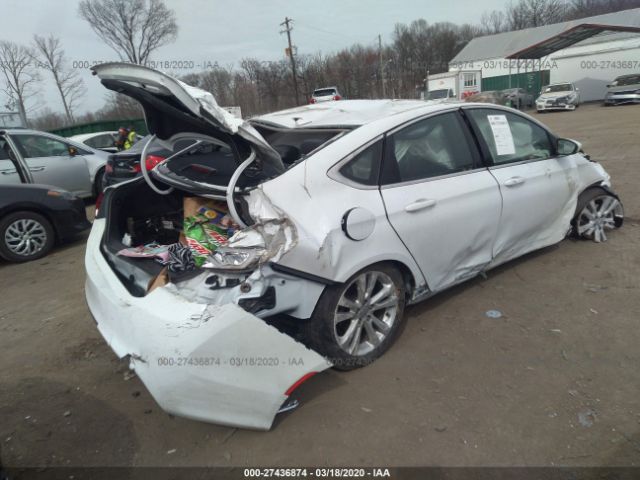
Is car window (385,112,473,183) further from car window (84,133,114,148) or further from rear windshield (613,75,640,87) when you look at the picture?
rear windshield (613,75,640,87)

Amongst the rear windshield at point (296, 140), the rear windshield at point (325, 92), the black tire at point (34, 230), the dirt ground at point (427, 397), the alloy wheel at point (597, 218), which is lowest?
the dirt ground at point (427, 397)

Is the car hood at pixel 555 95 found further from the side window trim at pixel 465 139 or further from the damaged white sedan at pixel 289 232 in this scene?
the side window trim at pixel 465 139

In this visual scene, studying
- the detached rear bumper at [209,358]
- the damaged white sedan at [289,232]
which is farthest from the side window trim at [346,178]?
the detached rear bumper at [209,358]

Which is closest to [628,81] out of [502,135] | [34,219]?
[502,135]

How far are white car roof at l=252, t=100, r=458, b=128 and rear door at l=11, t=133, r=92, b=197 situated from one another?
5.89 metres

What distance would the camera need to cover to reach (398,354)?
2.92 meters

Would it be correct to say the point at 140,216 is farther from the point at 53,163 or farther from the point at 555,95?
the point at 555,95

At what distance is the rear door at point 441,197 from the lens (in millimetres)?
2750

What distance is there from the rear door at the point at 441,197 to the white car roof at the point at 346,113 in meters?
0.21

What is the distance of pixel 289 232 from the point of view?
229 centimetres

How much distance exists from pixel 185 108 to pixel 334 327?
1506 mm

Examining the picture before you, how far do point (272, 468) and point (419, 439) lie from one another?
0.76 meters

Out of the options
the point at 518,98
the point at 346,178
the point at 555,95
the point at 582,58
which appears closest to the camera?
the point at 346,178

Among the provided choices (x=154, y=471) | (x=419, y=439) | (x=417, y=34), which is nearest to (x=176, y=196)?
(x=154, y=471)
